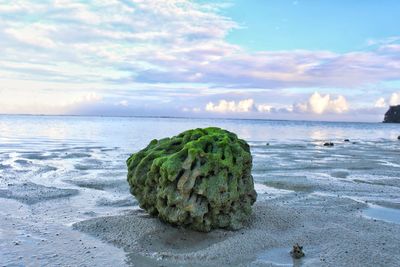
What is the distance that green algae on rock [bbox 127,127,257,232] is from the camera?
9.21 metres

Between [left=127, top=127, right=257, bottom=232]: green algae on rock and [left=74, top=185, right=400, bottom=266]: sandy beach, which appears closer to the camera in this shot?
[left=74, top=185, right=400, bottom=266]: sandy beach

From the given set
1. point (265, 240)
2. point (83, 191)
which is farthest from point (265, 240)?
point (83, 191)

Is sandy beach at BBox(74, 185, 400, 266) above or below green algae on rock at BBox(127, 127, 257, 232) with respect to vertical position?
below

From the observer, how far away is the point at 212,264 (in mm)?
7547

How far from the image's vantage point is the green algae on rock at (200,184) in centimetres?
921

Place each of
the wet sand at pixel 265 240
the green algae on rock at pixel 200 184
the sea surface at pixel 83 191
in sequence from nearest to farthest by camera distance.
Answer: the wet sand at pixel 265 240 < the sea surface at pixel 83 191 < the green algae on rock at pixel 200 184

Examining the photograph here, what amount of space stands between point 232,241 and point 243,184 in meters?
1.78

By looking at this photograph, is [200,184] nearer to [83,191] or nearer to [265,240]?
[265,240]

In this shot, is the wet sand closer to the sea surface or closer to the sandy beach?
the sandy beach

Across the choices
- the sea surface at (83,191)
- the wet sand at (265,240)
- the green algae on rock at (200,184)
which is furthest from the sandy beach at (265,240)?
the sea surface at (83,191)

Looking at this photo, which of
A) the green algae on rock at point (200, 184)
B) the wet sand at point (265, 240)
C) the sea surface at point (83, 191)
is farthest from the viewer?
the green algae on rock at point (200, 184)

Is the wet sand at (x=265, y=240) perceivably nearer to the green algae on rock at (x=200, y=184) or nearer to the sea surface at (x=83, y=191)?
the green algae on rock at (x=200, y=184)

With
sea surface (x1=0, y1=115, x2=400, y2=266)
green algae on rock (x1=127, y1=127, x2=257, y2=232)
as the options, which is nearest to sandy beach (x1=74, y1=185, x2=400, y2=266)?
green algae on rock (x1=127, y1=127, x2=257, y2=232)

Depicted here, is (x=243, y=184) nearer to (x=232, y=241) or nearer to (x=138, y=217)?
(x=232, y=241)
